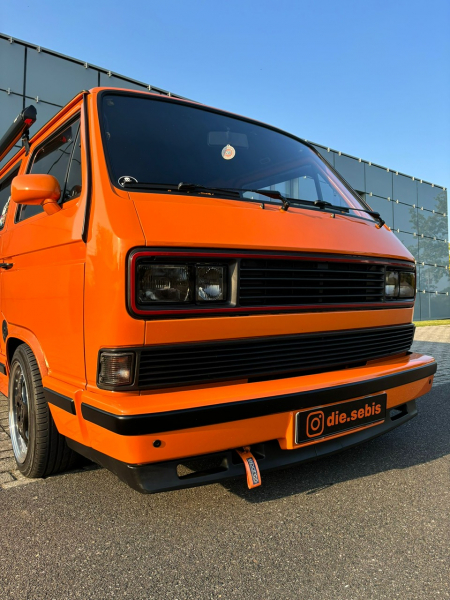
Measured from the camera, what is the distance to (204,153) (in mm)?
2777

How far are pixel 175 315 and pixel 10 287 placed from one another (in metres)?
1.66

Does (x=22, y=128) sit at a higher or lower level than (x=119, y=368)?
higher

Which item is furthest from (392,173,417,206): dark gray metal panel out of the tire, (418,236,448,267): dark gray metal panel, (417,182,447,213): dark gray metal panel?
the tire

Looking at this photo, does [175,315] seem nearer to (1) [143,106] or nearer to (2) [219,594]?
(2) [219,594]

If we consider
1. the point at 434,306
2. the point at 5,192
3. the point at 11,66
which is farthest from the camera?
the point at 434,306

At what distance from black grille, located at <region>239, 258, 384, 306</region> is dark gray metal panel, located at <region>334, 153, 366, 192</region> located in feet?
46.1

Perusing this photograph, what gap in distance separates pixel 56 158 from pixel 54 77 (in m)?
7.68

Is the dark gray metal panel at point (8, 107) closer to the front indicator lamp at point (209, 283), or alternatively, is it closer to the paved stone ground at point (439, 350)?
the paved stone ground at point (439, 350)

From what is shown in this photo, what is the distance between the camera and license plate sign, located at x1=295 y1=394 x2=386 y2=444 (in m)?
2.23

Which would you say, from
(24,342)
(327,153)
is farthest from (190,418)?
(327,153)

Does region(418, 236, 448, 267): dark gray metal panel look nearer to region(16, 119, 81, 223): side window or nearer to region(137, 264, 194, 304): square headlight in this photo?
region(16, 119, 81, 223): side window

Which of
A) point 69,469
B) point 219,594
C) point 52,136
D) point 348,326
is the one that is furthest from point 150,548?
point 52,136

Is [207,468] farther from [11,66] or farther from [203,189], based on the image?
[11,66]

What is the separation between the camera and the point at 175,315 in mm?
2021
